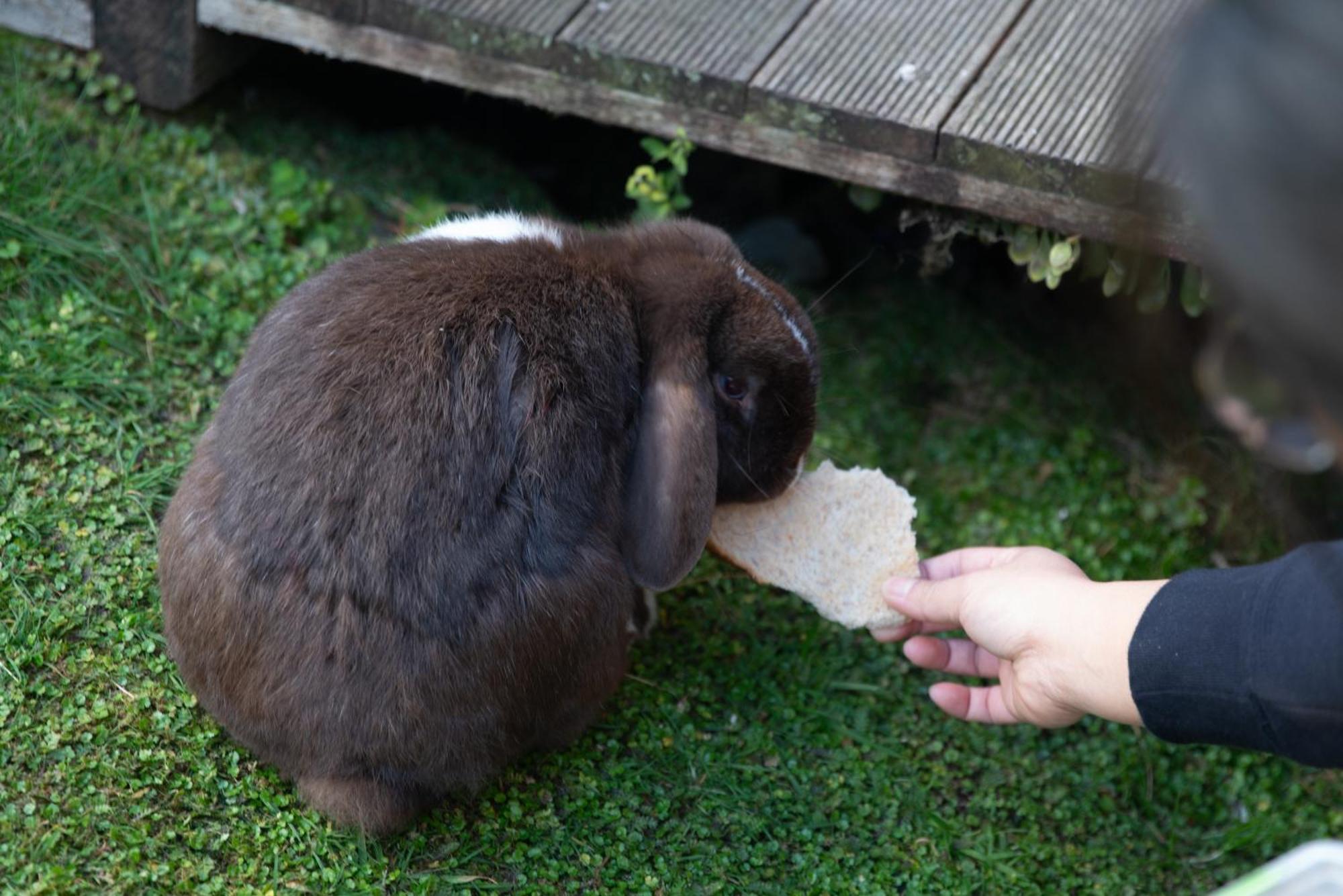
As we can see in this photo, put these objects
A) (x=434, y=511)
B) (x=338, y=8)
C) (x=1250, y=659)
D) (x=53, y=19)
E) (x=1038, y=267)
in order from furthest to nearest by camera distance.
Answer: (x=53, y=19)
(x=338, y=8)
(x=1038, y=267)
(x=434, y=511)
(x=1250, y=659)

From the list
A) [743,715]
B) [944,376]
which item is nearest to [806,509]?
[743,715]

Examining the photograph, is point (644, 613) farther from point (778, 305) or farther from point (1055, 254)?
point (1055, 254)

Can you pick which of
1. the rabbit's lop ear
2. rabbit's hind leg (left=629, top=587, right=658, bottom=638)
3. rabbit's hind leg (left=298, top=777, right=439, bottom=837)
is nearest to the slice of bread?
rabbit's hind leg (left=629, top=587, right=658, bottom=638)

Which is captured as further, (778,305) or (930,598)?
(778,305)

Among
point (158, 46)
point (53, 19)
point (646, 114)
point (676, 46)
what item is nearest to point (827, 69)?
point (676, 46)

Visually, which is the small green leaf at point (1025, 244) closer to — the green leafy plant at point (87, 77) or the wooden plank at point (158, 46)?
the wooden plank at point (158, 46)

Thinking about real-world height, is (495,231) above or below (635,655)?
above

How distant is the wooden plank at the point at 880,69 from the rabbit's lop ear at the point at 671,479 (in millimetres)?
1231

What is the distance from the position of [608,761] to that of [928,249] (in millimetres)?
1979

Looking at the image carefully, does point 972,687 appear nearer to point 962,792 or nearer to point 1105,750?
point 962,792

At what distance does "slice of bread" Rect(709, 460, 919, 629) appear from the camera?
3.43 m

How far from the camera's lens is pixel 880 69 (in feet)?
13.2

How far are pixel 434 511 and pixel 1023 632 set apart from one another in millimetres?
1325

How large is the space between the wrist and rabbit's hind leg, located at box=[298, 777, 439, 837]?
1.45 meters
